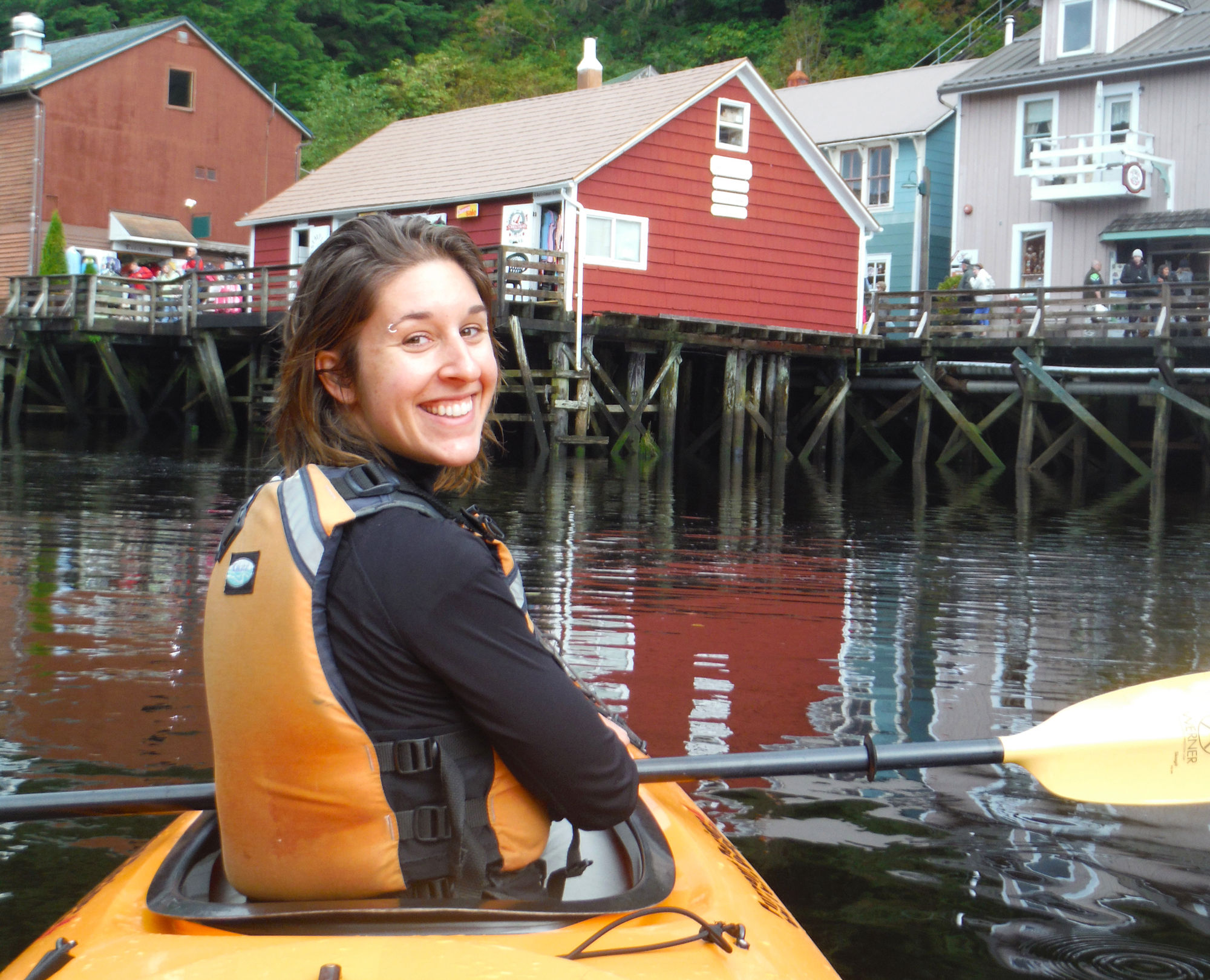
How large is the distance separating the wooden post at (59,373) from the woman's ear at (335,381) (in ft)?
95.1

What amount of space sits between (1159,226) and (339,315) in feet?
82.4

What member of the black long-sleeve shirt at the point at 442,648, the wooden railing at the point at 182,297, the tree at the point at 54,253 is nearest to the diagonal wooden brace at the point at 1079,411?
the wooden railing at the point at 182,297

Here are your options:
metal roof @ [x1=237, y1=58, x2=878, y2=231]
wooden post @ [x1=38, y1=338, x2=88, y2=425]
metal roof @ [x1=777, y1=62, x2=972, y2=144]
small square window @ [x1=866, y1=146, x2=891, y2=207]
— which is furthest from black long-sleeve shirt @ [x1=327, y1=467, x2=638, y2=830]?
small square window @ [x1=866, y1=146, x2=891, y2=207]

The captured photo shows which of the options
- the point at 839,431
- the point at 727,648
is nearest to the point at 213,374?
the point at 839,431

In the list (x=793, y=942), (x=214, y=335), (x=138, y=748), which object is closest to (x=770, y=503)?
(x=138, y=748)

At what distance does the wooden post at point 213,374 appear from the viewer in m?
25.7

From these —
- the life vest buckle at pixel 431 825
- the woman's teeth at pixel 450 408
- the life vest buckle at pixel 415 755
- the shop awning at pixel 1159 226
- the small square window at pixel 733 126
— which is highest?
the small square window at pixel 733 126

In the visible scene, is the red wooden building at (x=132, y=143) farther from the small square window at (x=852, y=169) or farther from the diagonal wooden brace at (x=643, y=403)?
the diagonal wooden brace at (x=643, y=403)

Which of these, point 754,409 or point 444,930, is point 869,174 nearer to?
point 754,409

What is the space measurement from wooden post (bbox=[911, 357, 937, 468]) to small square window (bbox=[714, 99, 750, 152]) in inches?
198

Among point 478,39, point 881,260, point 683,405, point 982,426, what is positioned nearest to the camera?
point 982,426

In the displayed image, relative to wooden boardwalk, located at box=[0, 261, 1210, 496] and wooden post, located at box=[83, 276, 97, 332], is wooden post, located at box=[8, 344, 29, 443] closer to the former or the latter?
wooden boardwalk, located at box=[0, 261, 1210, 496]

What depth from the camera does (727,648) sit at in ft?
21.7

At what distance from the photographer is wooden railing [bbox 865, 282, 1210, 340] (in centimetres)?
2075
